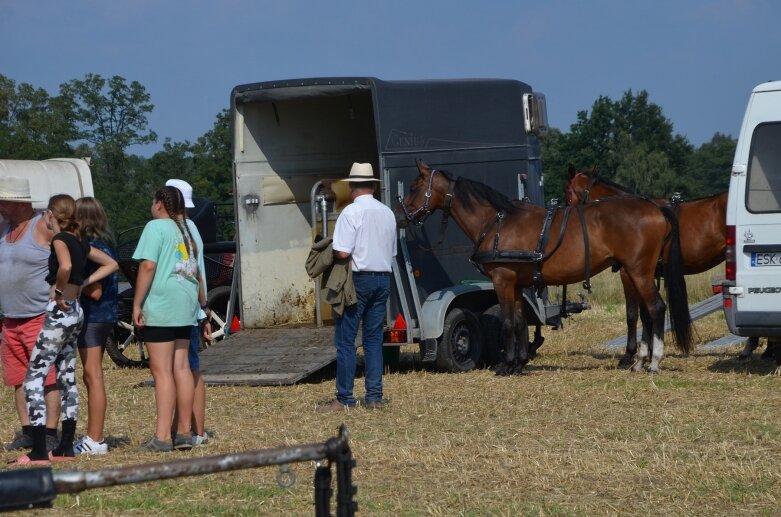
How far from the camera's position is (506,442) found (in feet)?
26.6

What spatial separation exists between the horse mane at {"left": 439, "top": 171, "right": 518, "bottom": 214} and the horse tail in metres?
1.52

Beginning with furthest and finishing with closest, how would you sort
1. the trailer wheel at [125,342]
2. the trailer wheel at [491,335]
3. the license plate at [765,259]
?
1. the trailer wheel at [125,342]
2. the trailer wheel at [491,335]
3. the license plate at [765,259]

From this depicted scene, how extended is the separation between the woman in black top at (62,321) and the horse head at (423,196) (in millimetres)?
4641

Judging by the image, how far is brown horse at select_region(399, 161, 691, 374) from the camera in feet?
38.9

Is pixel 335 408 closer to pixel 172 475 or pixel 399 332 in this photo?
pixel 399 332

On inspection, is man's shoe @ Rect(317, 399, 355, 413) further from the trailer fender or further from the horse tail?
the horse tail

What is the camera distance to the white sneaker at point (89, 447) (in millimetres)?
7988

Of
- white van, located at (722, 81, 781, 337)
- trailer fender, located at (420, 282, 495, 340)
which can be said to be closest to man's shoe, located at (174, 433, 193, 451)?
trailer fender, located at (420, 282, 495, 340)

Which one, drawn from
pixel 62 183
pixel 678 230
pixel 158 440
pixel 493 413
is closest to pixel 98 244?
pixel 158 440

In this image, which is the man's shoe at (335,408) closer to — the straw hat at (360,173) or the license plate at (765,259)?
the straw hat at (360,173)

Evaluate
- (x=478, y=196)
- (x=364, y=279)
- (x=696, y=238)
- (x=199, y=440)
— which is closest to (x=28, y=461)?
(x=199, y=440)

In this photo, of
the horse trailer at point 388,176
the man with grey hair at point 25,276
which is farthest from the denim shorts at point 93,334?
the horse trailer at point 388,176

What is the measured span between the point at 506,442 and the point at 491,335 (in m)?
5.01

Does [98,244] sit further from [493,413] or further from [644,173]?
[644,173]
